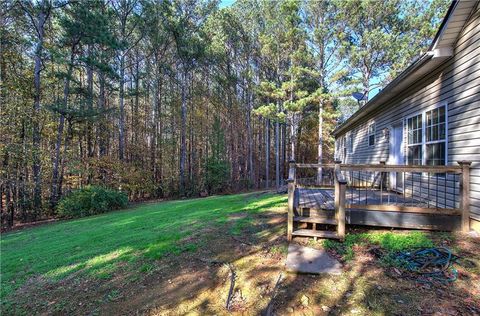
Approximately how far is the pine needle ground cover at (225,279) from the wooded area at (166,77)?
936cm

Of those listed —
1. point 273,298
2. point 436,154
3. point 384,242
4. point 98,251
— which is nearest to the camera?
point 273,298

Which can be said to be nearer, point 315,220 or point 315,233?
point 315,233

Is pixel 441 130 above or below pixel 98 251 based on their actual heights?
above

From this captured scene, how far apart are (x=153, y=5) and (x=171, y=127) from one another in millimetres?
9067

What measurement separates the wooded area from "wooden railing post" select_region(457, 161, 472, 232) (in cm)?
1073

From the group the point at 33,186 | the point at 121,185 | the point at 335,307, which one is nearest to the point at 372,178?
the point at 335,307

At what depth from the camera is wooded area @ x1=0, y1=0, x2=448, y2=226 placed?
11.4m

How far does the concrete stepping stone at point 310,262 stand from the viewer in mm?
3150

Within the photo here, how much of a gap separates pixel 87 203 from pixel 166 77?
12482 millimetres

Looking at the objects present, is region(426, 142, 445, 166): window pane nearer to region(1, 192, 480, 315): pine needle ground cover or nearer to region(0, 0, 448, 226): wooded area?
region(1, 192, 480, 315): pine needle ground cover

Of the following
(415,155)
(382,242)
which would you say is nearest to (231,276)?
(382,242)

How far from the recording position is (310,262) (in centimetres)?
336

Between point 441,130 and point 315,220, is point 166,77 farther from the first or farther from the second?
point 441,130

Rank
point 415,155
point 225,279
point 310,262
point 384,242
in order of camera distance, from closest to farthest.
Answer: point 225,279, point 310,262, point 384,242, point 415,155
